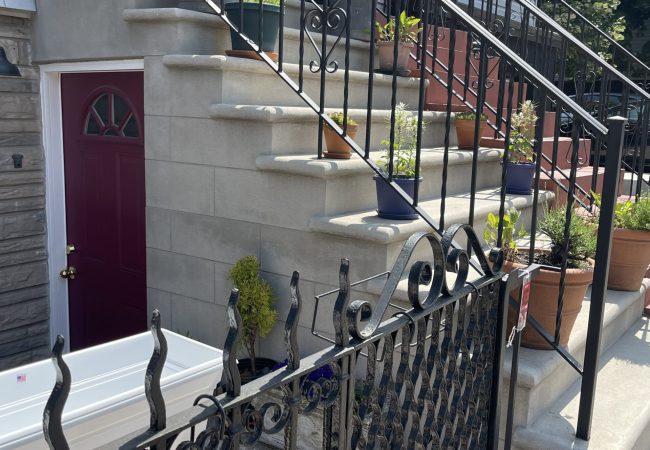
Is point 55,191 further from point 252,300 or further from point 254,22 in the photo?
point 252,300

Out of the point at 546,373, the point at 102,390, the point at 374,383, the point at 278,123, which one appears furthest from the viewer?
the point at 278,123

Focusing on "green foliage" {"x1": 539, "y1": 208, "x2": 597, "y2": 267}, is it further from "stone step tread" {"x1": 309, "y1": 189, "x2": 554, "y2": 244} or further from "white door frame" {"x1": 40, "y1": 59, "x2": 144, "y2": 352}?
"white door frame" {"x1": 40, "y1": 59, "x2": 144, "y2": 352}

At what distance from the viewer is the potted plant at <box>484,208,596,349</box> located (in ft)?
9.48

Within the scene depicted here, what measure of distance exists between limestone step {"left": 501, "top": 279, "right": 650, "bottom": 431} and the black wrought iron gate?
490 millimetres

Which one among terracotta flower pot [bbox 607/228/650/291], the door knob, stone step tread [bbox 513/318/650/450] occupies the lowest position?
stone step tread [bbox 513/318/650/450]

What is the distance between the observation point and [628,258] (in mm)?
3742

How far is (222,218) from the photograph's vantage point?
350 centimetres

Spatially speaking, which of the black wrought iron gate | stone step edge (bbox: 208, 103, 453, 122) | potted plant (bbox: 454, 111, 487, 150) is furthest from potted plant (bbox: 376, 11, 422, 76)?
the black wrought iron gate

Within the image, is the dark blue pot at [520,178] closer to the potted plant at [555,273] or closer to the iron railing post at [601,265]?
the potted plant at [555,273]

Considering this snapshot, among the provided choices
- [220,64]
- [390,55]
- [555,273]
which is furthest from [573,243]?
[390,55]

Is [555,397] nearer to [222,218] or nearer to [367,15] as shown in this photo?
[222,218]

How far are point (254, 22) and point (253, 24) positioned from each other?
0.01m

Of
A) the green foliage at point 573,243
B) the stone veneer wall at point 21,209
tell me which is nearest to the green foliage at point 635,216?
the green foliage at point 573,243

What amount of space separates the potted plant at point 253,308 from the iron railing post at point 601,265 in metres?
1.49
